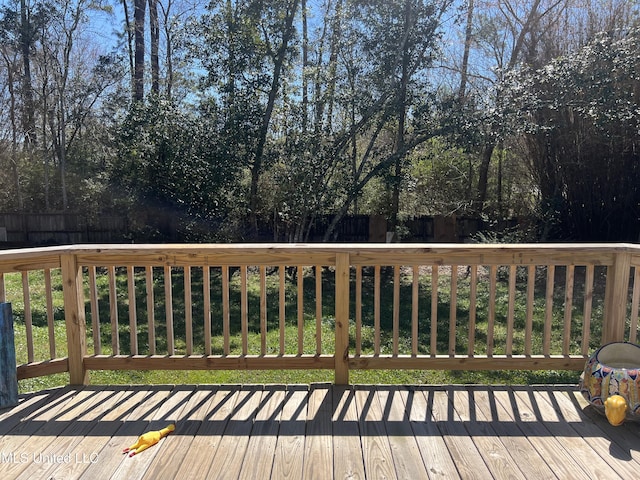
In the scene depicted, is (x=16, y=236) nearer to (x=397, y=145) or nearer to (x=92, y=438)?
(x=397, y=145)

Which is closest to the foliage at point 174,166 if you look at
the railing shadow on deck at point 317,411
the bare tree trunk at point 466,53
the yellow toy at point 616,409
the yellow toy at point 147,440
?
the railing shadow on deck at point 317,411

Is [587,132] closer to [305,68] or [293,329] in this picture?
[305,68]

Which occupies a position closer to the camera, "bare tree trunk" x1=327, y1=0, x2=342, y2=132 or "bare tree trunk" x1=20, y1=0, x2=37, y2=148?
"bare tree trunk" x1=327, y1=0, x2=342, y2=132

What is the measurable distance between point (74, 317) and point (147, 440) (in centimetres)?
100

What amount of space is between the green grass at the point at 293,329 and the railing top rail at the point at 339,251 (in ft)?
3.84

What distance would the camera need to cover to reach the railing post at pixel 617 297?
268cm

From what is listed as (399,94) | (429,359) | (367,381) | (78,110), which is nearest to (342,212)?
(399,94)

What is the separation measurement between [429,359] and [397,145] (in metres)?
5.67

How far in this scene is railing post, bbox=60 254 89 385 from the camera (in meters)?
2.67

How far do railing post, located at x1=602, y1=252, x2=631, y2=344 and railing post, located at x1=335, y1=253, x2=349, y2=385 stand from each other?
5.06ft

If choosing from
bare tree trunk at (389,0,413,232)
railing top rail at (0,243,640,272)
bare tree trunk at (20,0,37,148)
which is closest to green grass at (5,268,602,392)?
railing top rail at (0,243,640,272)

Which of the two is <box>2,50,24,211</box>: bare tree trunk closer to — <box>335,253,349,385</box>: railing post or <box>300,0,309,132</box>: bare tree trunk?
<box>300,0,309,132</box>: bare tree trunk

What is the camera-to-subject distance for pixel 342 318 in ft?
8.89

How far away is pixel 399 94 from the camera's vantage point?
7547 millimetres
